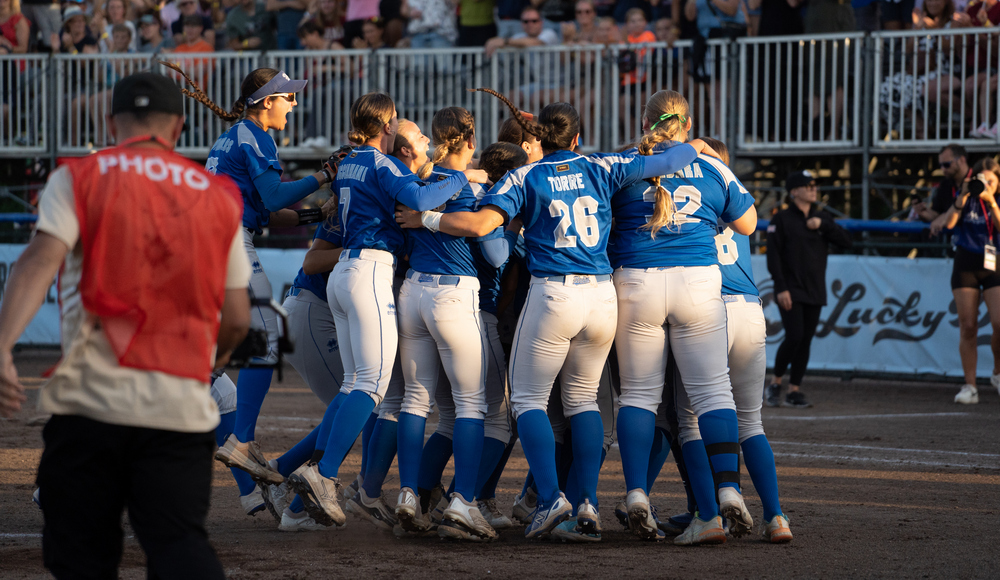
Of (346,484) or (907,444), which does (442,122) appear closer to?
(346,484)

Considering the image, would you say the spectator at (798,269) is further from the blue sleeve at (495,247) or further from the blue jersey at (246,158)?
the blue jersey at (246,158)

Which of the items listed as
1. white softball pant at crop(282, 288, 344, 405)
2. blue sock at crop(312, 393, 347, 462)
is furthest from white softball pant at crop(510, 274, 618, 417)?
white softball pant at crop(282, 288, 344, 405)

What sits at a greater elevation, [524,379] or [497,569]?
[524,379]

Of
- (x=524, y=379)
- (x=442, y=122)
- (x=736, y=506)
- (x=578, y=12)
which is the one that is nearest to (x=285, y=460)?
(x=524, y=379)

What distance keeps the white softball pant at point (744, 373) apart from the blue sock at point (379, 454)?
1.52 meters

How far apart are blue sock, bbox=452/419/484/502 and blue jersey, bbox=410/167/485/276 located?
0.77 m

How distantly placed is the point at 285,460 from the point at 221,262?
300cm

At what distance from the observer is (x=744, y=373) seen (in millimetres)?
5410

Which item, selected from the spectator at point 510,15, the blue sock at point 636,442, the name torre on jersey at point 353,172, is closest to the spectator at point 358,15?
the spectator at point 510,15

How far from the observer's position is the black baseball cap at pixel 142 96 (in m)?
3.02

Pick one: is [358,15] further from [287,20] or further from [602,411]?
[602,411]

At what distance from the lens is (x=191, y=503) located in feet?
9.50

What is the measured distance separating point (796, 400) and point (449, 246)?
5927mm

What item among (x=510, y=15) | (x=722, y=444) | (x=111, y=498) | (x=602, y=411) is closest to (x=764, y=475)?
(x=722, y=444)
